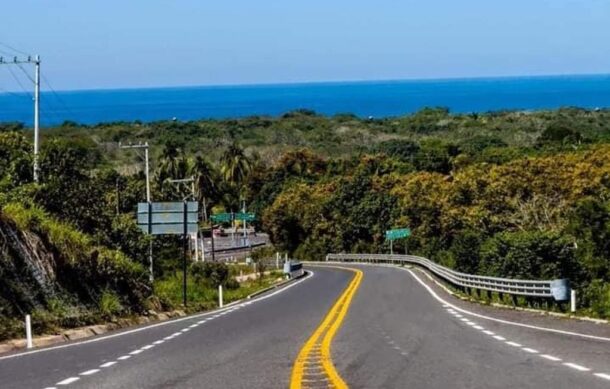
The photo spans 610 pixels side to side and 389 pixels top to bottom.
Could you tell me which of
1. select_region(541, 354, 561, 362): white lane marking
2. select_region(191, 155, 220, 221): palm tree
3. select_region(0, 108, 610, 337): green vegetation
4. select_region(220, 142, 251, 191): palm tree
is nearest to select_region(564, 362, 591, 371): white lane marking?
select_region(541, 354, 561, 362): white lane marking

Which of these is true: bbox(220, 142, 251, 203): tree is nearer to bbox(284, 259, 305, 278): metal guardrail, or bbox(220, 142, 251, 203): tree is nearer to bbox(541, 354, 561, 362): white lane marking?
bbox(284, 259, 305, 278): metal guardrail

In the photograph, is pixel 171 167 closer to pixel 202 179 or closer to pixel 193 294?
pixel 202 179

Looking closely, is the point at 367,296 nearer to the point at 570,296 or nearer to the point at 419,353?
the point at 570,296

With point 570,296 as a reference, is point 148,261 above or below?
below

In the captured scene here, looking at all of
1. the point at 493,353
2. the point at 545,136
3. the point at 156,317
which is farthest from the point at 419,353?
the point at 545,136

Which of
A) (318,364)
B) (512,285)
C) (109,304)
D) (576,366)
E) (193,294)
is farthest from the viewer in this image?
(193,294)

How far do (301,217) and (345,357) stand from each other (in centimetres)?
9869

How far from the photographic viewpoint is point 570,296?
→ 27688 mm

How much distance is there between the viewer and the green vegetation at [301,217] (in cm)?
2733

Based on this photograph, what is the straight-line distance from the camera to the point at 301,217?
115 meters

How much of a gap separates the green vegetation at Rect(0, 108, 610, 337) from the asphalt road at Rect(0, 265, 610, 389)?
3353 mm

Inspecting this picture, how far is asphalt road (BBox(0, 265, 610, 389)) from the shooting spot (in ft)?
42.8

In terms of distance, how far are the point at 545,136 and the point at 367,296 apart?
5424 inches

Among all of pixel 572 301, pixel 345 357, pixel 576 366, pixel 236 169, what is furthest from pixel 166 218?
pixel 236 169
